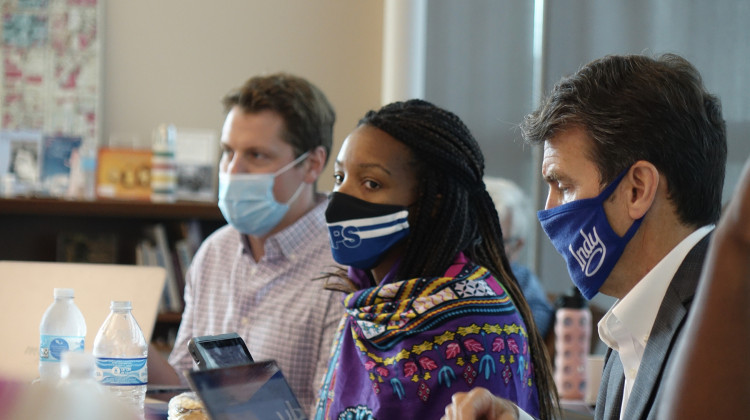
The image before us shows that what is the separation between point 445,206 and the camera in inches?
65.7

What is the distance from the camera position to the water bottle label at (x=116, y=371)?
4.70 feet

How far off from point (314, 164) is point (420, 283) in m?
0.95

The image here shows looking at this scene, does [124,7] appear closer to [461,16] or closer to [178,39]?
[178,39]

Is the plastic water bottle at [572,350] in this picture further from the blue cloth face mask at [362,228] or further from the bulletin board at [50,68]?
the bulletin board at [50,68]

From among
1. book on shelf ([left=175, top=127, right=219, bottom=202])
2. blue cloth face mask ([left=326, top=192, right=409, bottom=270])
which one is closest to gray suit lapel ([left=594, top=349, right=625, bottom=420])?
blue cloth face mask ([left=326, top=192, right=409, bottom=270])

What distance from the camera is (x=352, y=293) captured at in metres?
1.71

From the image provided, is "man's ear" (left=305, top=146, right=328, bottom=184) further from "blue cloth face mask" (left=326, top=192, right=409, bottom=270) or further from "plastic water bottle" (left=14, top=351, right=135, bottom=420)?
"plastic water bottle" (left=14, top=351, right=135, bottom=420)

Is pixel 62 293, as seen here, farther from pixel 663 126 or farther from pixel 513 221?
pixel 513 221

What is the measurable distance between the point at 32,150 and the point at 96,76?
1.41 ft

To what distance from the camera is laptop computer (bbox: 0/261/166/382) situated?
168 cm

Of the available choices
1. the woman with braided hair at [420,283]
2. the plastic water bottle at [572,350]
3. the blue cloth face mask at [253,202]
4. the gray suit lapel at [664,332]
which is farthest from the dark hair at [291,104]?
the gray suit lapel at [664,332]

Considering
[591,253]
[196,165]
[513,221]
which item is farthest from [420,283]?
[196,165]

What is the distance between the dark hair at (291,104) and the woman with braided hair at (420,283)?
0.64 m

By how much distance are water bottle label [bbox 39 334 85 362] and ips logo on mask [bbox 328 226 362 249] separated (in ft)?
1.73
